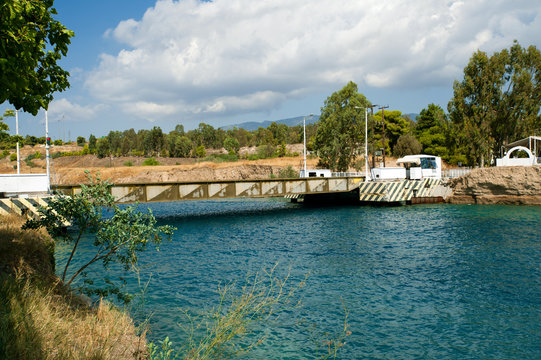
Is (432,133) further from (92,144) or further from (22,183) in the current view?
(92,144)

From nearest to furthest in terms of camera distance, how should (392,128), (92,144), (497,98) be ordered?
(497,98)
(392,128)
(92,144)

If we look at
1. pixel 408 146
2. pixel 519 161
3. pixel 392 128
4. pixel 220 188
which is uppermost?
pixel 392 128

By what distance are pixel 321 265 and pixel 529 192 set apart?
110 feet

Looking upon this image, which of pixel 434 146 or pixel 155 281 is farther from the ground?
pixel 434 146

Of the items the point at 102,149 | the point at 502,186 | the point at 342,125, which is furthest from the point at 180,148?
the point at 502,186

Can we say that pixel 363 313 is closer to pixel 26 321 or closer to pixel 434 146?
pixel 26 321

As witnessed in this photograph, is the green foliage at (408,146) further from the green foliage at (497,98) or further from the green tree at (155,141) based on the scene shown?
the green tree at (155,141)

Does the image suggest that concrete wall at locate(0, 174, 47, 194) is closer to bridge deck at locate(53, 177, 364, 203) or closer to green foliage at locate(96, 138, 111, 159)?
bridge deck at locate(53, 177, 364, 203)

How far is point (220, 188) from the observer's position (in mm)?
35031

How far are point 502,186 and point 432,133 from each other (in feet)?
158

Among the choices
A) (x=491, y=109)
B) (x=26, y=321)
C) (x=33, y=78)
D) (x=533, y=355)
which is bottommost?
(x=533, y=355)

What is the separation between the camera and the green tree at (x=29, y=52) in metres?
4.82

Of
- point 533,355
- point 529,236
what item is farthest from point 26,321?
point 529,236

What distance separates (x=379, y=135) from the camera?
88.6m
